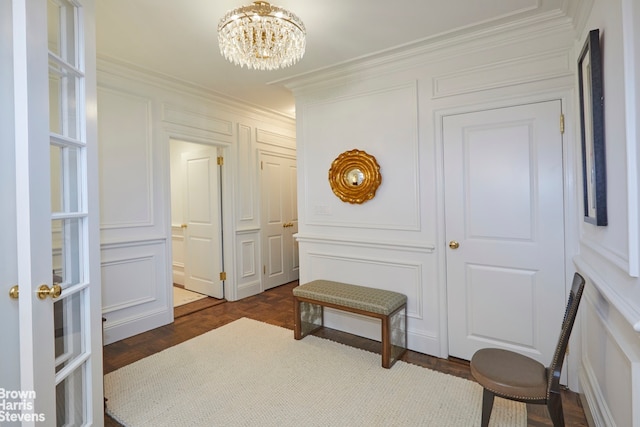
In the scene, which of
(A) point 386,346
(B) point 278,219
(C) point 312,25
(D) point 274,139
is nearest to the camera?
(C) point 312,25

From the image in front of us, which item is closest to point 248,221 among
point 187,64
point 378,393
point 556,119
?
point 187,64

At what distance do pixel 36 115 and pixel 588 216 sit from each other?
2.57m

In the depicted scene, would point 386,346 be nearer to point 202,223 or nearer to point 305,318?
point 305,318

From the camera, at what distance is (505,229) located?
7.76ft

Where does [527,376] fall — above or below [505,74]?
below

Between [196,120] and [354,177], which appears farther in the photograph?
[196,120]

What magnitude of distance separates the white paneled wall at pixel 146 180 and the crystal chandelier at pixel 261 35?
1.63 meters

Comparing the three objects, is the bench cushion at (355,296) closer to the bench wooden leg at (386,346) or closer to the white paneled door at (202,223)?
the bench wooden leg at (386,346)

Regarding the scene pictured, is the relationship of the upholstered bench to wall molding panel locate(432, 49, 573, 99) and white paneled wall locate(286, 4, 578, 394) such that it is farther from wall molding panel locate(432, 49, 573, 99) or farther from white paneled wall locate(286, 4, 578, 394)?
wall molding panel locate(432, 49, 573, 99)

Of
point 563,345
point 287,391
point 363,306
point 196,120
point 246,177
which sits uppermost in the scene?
point 196,120

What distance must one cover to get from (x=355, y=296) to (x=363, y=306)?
0.14 m

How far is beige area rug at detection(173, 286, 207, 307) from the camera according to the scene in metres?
4.09

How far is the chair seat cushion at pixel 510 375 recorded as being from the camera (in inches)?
59.4

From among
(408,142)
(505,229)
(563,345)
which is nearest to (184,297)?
(408,142)
